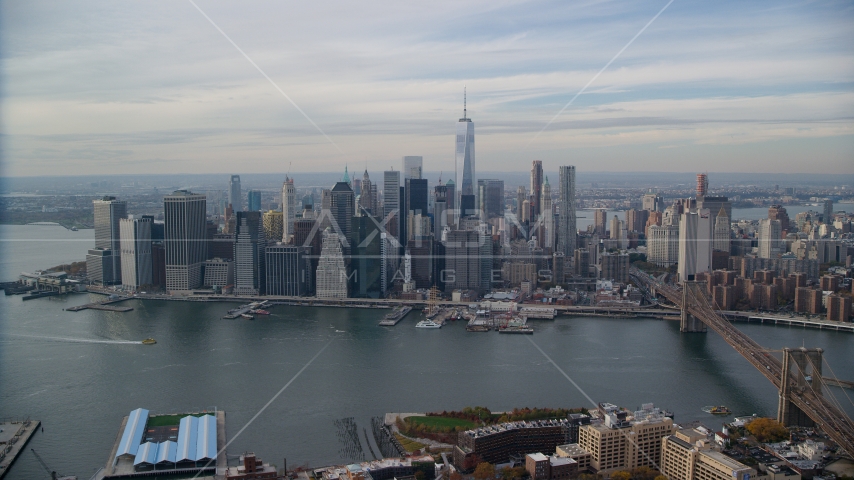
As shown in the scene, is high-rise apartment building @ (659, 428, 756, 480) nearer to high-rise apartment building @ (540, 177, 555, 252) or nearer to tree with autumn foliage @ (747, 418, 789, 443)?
tree with autumn foliage @ (747, 418, 789, 443)

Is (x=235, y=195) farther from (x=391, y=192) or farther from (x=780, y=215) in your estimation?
(x=780, y=215)

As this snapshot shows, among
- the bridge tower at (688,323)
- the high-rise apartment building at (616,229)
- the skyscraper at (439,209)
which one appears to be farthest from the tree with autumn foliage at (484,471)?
the high-rise apartment building at (616,229)

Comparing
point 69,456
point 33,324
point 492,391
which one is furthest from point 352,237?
point 69,456

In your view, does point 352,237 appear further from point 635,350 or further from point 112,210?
point 635,350

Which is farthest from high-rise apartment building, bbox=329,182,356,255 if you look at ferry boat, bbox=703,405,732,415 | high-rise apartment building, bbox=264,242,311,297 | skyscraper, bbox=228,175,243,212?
ferry boat, bbox=703,405,732,415

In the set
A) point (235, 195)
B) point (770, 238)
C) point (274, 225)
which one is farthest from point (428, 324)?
point (235, 195)

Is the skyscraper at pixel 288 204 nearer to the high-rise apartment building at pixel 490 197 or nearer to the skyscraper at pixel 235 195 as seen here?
the skyscraper at pixel 235 195

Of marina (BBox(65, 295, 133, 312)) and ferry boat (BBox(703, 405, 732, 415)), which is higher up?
marina (BBox(65, 295, 133, 312))
